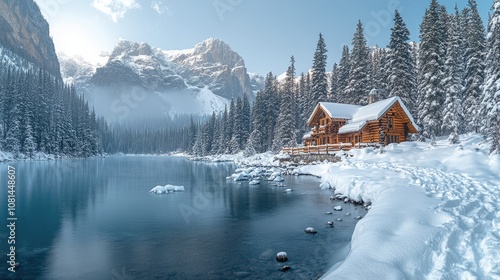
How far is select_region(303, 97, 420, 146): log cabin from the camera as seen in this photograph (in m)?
38.2

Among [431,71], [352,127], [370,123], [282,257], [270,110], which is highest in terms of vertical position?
[270,110]

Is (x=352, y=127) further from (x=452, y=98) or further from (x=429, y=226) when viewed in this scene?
(x=429, y=226)

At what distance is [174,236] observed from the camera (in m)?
13.8

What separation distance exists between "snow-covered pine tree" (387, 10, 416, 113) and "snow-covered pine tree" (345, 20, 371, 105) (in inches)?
235

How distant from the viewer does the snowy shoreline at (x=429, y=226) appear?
721cm

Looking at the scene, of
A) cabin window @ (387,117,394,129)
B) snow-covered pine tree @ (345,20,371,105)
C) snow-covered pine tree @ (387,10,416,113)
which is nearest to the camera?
cabin window @ (387,117,394,129)

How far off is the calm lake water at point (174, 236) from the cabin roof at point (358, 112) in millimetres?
17869

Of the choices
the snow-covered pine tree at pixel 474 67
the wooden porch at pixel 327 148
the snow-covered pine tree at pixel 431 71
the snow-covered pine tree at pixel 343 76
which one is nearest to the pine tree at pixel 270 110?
the snow-covered pine tree at pixel 343 76

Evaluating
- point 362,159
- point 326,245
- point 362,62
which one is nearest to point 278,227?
point 326,245

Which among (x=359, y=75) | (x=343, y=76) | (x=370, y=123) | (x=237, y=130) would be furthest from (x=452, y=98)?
(x=237, y=130)

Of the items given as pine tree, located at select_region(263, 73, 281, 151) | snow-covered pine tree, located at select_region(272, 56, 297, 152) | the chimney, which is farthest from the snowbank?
pine tree, located at select_region(263, 73, 281, 151)

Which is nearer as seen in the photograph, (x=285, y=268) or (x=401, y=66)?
(x=285, y=268)

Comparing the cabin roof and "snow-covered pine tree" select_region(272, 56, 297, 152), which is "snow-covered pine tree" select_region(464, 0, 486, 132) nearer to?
the cabin roof

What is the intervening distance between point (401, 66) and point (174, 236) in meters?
42.0
